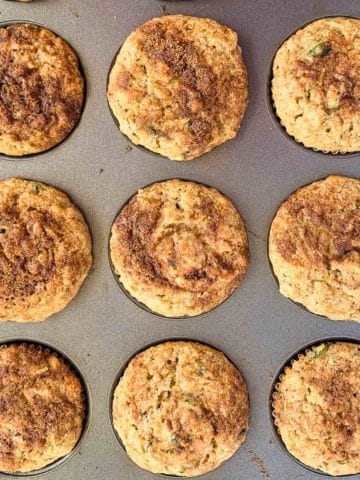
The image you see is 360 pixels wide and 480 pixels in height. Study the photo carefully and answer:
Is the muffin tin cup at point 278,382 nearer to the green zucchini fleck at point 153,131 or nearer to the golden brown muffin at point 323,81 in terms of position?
the golden brown muffin at point 323,81

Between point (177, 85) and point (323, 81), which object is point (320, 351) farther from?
point (177, 85)

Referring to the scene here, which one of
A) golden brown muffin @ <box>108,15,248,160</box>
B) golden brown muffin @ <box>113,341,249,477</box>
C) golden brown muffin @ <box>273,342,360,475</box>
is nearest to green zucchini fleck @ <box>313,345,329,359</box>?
golden brown muffin @ <box>273,342,360,475</box>

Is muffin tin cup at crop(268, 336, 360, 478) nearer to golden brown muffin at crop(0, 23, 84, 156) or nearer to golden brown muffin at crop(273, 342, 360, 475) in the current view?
golden brown muffin at crop(273, 342, 360, 475)

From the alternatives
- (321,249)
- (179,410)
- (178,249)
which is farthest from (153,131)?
(179,410)

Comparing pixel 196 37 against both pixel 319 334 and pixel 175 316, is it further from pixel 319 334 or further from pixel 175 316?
pixel 319 334

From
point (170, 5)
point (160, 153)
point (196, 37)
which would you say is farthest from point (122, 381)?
point (170, 5)

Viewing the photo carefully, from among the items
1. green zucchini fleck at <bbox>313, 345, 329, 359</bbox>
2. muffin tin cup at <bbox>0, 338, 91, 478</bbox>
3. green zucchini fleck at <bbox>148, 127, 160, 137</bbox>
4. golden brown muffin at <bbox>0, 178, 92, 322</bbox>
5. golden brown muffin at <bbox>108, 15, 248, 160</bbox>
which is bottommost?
muffin tin cup at <bbox>0, 338, 91, 478</bbox>
